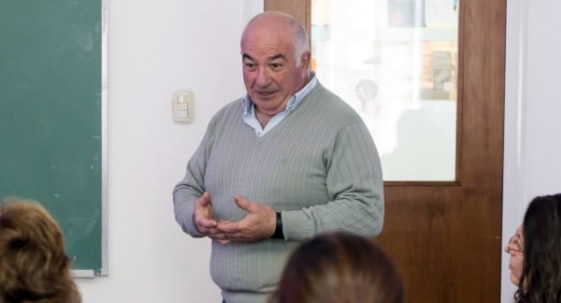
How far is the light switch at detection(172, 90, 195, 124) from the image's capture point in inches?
146

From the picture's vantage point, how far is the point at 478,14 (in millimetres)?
3805

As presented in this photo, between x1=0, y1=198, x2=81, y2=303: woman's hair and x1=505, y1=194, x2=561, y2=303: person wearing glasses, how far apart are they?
96 centimetres

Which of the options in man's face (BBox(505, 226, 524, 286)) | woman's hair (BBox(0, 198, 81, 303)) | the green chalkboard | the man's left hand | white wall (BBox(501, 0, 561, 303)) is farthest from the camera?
white wall (BBox(501, 0, 561, 303))

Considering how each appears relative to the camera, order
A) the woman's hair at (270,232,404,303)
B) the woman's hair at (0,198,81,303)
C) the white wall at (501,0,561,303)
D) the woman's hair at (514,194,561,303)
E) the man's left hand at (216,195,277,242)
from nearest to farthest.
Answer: the woman's hair at (270,232,404,303) < the woman's hair at (0,198,81,303) < the woman's hair at (514,194,561,303) < the man's left hand at (216,195,277,242) < the white wall at (501,0,561,303)

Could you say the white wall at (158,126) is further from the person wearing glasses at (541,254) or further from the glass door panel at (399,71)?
the person wearing glasses at (541,254)

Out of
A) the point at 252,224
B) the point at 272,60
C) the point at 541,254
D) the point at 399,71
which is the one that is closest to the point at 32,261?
the point at 252,224

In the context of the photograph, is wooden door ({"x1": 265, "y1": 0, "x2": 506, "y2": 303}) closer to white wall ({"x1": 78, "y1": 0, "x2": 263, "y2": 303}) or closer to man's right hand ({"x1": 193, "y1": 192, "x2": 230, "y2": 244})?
white wall ({"x1": 78, "y1": 0, "x2": 263, "y2": 303})

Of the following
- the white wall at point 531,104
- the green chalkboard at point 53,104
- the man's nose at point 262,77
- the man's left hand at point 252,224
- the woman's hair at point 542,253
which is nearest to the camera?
the woman's hair at point 542,253

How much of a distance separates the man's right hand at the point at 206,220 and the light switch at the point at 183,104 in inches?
37.9

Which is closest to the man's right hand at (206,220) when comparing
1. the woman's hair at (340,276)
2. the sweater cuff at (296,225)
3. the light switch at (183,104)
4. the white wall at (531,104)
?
the sweater cuff at (296,225)

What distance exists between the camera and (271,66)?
9.25 ft

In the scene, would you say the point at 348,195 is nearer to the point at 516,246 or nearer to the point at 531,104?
the point at 516,246

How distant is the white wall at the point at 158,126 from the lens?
3725mm

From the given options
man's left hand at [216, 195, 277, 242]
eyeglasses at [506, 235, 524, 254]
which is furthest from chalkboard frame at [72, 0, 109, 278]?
eyeglasses at [506, 235, 524, 254]
